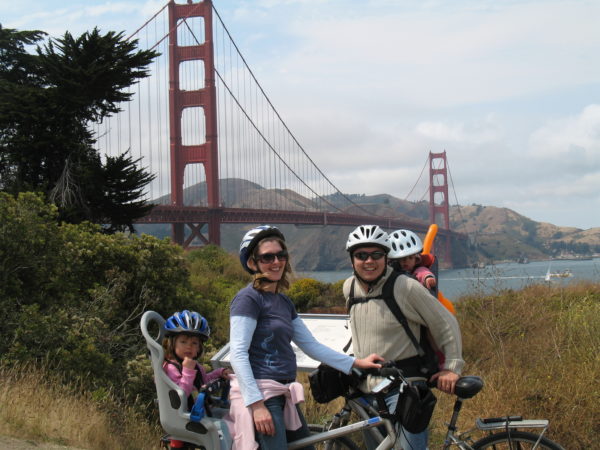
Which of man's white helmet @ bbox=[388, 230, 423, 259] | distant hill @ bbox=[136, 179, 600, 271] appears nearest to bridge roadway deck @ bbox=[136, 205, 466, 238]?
distant hill @ bbox=[136, 179, 600, 271]

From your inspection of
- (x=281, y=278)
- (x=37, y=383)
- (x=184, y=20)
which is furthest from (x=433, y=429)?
(x=184, y=20)

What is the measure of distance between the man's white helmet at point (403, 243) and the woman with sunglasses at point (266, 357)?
3.14 feet

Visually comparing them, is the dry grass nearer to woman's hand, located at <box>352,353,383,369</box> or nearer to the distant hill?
woman's hand, located at <box>352,353,383,369</box>

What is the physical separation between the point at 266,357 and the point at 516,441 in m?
1.12

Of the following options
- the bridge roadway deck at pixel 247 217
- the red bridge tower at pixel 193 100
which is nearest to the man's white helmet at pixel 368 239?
the bridge roadway deck at pixel 247 217

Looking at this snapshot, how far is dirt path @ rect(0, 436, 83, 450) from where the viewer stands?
3824 millimetres

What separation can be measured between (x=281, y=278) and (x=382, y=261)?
45 centimetres

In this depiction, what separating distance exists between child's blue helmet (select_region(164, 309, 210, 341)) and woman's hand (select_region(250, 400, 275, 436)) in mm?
719

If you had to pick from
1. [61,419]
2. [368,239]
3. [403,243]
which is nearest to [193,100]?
[61,419]

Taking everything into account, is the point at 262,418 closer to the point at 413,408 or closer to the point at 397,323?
the point at 413,408

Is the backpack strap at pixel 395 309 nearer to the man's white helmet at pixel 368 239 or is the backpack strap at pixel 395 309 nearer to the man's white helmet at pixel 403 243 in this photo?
the man's white helmet at pixel 368 239

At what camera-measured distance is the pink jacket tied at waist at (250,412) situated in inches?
100

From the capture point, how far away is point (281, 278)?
110 inches

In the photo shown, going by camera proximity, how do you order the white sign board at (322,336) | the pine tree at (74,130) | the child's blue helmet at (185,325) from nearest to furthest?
the child's blue helmet at (185,325)
the white sign board at (322,336)
the pine tree at (74,130)
